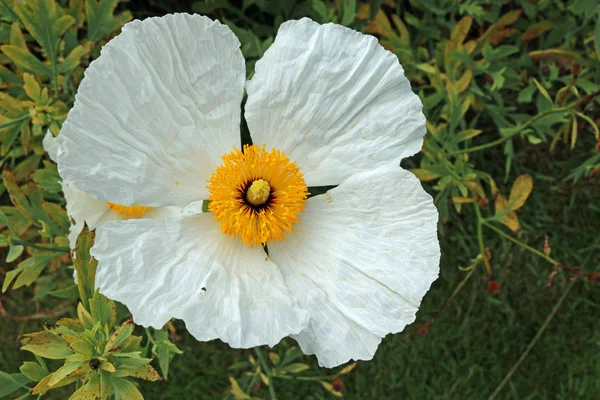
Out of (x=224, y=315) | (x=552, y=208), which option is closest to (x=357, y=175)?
(x=224, y=315)

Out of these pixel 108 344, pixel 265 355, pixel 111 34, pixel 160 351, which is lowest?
pixel 265 355

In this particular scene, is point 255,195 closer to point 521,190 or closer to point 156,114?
point 156,114

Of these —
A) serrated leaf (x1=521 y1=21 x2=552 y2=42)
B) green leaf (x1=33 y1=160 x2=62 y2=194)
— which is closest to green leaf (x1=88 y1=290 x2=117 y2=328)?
green leaf (x1=33 y1=160 x2=62 y2=194)

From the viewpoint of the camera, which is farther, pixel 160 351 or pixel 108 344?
pixel 160 351

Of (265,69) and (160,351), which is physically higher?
(265,69)

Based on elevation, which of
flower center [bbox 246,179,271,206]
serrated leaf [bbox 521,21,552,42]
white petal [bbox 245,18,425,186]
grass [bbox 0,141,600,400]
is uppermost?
serrated leaf [bbox 521,21,552,42]

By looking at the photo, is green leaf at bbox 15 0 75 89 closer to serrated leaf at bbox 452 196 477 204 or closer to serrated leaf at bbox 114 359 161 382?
serrated leaf at bbox 114 359 161 382

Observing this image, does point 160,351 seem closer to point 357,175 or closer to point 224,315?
point 224,315
